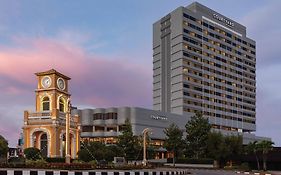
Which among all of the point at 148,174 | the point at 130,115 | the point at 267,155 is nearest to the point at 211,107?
the point at 130,115

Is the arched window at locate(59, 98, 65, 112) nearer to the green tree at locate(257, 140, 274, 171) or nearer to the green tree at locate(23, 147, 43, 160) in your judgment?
the green tree at locate(23, 147, 43, 160)

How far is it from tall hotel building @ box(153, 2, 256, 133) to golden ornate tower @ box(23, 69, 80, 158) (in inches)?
4117

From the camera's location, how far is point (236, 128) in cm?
19500

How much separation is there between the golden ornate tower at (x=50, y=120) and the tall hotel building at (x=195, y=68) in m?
105

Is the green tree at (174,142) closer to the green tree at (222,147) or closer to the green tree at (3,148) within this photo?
the green tree at (222,147)

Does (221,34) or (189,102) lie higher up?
(221,34)

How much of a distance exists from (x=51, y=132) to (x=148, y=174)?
118ft

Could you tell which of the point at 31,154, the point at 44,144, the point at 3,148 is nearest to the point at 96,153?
the point at 31,154

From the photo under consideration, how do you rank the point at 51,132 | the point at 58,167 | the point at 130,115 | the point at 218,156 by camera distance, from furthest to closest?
the point at 130,115 < the point at 218,156 < the point at 51,132 < the point at 58,167

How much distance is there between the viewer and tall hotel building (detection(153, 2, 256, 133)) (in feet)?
572

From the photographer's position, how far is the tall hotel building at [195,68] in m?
174

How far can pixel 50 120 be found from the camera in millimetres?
62906

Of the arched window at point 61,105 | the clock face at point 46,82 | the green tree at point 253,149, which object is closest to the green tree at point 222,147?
the green tree at point 253,149

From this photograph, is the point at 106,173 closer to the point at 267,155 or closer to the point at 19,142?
the point at 19,142
